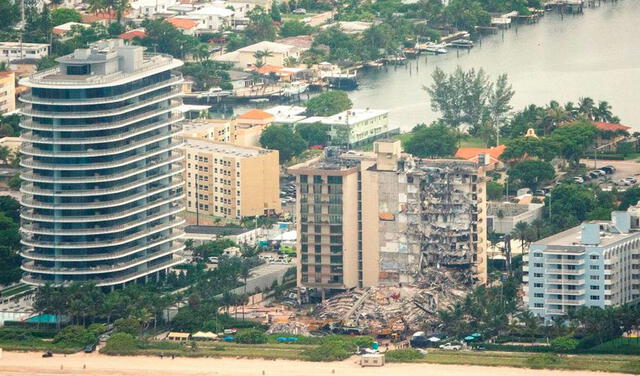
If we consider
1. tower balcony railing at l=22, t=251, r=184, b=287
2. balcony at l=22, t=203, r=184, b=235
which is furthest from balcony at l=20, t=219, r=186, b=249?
tower balcony railing at l=22, t=251, r=184, b=287

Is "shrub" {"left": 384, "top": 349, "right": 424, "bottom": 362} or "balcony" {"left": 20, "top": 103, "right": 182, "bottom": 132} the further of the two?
"balcony" {"left": 20, "top": 103, "right": 182, "bottom": 132}

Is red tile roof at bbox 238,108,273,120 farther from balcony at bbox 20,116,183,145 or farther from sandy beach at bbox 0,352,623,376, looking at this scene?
sandy beach at bbox 0,352,623,376

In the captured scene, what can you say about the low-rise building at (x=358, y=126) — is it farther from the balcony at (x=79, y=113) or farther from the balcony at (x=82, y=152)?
the balcony at (x=82, y=152)

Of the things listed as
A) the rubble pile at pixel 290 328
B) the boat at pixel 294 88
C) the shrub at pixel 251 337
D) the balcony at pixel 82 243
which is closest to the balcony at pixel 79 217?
the balcony at pixel 82 243

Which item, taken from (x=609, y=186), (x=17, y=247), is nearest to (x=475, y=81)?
(x=609, y=186)

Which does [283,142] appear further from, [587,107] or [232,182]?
[587,107]
